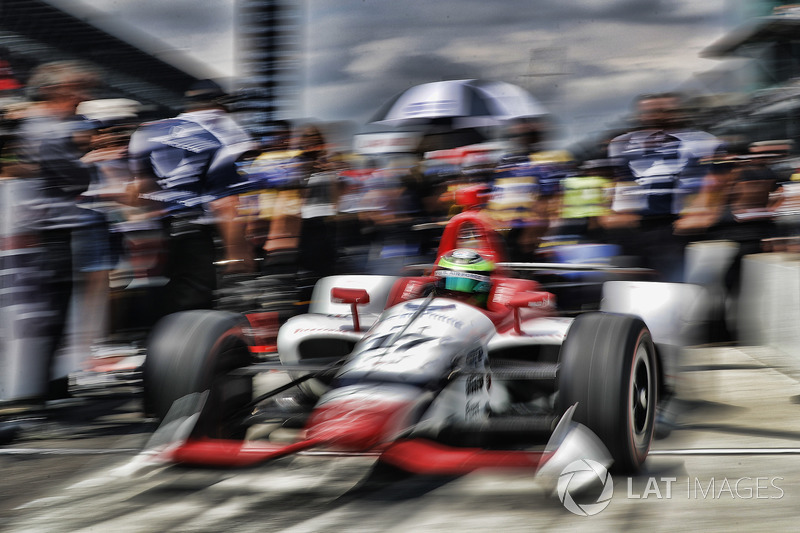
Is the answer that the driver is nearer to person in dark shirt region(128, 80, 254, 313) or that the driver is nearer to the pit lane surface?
the pit lane surface

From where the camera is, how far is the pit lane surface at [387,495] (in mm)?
3086

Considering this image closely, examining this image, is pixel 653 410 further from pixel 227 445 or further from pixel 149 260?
pixel 149 260

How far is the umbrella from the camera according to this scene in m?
9.17

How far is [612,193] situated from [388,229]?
1.65 metres

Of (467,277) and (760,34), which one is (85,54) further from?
(760,34)

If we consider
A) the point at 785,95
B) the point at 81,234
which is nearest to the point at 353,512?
the point at 81,234

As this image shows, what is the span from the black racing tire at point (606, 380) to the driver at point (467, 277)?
1.91ft

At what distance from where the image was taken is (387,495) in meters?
3.39

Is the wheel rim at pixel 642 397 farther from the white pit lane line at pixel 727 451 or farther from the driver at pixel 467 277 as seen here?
the driver at pixel 467 277

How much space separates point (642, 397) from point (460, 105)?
5.78 meters

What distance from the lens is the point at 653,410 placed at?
3.86m

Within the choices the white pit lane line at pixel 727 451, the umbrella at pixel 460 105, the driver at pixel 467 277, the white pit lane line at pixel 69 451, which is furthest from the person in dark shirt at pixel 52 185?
the umbrella at pixel 460 105

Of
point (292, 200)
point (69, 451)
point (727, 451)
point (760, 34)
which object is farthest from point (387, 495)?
point (760, 34)

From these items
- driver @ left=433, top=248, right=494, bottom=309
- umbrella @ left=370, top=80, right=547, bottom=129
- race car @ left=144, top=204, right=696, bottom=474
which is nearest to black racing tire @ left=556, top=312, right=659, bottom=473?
race car @ left=144, top=204, right=696, bottom=474
